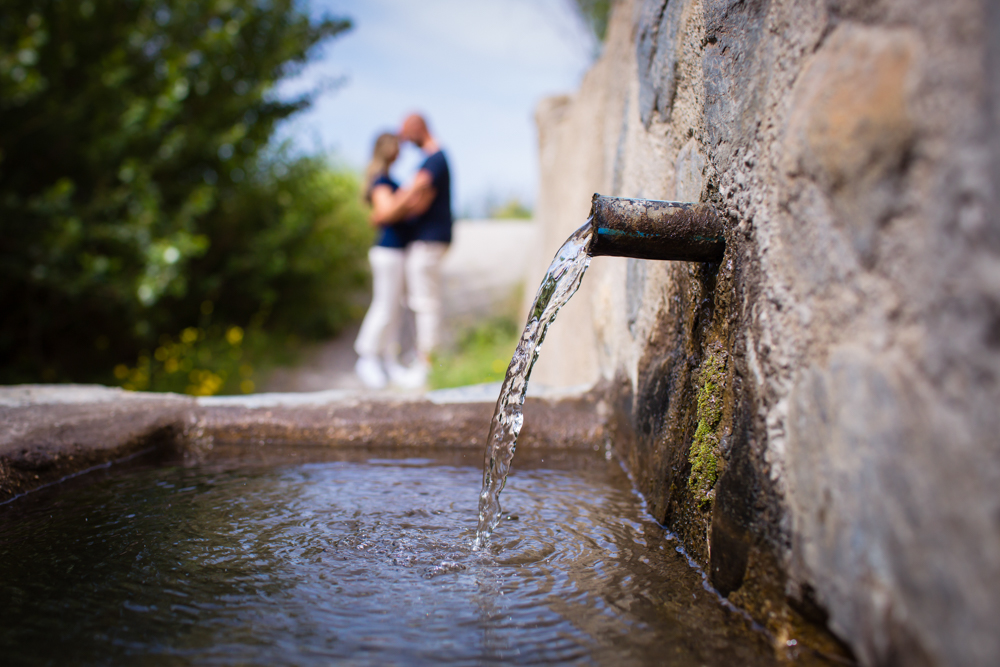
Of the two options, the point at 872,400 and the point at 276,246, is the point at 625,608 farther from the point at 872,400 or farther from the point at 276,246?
the point at 276,246

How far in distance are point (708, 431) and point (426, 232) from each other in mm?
3799

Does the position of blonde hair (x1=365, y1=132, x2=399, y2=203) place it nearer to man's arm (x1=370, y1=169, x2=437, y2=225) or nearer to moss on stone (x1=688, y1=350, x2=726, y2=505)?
man's arm (x1=370, y1=169, x2=437, y2=225)

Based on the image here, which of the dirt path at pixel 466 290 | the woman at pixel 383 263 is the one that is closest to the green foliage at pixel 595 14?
the dirt path at pixel 466 290

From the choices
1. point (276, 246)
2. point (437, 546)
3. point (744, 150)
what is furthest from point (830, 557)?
point (276, 246)

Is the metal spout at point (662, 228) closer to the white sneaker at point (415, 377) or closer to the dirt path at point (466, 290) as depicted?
the white sneaker at point (415, 377)

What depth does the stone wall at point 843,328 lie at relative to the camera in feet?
2.21

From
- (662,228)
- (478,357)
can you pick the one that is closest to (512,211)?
(478,357)

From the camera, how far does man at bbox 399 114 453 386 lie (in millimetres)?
4840

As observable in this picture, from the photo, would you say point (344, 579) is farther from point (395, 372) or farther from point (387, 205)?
point (395, 372)

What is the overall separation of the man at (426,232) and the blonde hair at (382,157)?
120mm

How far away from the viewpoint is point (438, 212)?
194 inches

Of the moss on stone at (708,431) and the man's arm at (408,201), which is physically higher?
the man's arm at (408,201)

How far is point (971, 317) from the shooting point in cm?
67

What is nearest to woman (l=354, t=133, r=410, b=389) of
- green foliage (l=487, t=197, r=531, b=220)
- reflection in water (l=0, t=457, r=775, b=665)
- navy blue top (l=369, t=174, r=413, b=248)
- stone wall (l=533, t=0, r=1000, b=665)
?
navy blue top (l=369, t=174, r=413, b=248)
